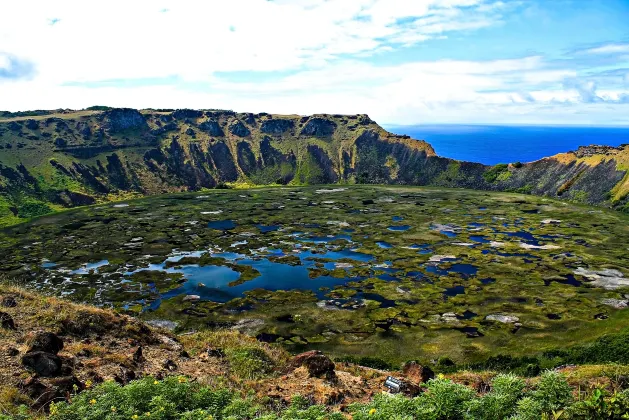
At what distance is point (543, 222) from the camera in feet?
484

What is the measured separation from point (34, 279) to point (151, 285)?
→ 28997 millimetres

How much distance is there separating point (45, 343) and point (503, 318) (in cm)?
6761

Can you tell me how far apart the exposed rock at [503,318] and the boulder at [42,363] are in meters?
65.1

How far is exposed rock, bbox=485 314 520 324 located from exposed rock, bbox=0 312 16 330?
66.9 m

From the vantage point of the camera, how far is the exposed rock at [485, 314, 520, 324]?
226 feet

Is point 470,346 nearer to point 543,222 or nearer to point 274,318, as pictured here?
point 274,318

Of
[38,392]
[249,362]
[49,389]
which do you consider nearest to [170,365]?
[249,362]

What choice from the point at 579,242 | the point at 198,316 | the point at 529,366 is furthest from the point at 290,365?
the point at 579,242

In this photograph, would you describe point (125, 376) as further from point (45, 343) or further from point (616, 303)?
point (616, 303)

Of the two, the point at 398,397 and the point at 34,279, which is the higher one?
the point at 398,397

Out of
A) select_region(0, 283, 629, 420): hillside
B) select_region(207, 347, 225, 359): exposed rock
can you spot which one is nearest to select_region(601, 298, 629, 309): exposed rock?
select_region(0, 283, 629, 420): hillside

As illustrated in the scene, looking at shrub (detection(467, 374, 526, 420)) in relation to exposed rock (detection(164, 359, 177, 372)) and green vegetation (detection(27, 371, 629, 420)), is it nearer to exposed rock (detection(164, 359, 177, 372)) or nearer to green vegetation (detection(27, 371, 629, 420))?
green vegetation (detection(27, 371, 629, 420))

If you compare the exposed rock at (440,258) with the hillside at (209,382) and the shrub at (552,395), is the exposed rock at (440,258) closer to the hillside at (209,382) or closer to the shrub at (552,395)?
the hillside at (209,382)

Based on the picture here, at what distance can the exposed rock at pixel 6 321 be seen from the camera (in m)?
30.9
